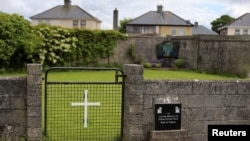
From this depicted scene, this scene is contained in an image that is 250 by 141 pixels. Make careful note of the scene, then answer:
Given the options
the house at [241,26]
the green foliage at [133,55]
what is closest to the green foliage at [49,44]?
the green foliage at [133,55]

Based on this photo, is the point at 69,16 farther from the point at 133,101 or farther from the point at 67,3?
the point at 133,101

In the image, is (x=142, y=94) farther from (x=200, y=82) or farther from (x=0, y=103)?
(x=0, y=103)

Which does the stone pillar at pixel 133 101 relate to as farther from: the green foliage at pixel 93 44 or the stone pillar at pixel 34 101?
the green foliage at pixel 93 44

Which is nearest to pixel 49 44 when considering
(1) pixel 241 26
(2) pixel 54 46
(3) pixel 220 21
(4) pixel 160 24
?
(2) pixel 54 46

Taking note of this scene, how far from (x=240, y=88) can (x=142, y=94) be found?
1.88 meters

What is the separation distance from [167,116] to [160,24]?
4949cm

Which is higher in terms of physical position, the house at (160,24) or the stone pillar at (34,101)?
the house at (160,24)

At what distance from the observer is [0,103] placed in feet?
20.7

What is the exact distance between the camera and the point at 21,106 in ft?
21.0

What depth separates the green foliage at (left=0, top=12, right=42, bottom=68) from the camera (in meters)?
22.5

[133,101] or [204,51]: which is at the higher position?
[204,51]

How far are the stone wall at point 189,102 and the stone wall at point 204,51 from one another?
18.5 metres

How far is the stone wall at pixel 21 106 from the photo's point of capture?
6242mm

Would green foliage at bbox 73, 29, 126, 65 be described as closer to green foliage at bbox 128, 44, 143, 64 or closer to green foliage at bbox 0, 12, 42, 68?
green foliage at bbox 128, 44, 143, 64
